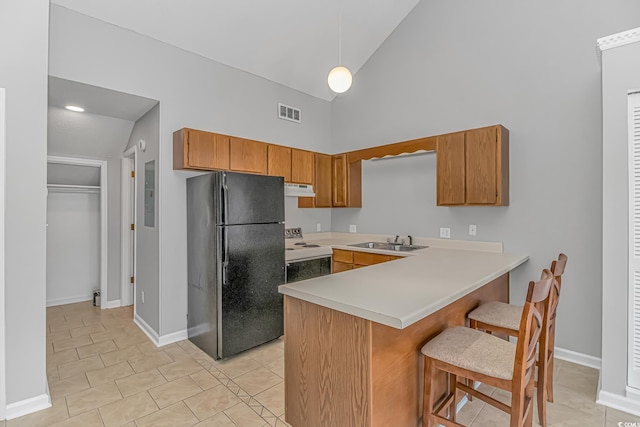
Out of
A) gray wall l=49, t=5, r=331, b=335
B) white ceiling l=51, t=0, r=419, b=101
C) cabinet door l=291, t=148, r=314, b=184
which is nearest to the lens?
gray wall l=49, t=5, r=331, b=335

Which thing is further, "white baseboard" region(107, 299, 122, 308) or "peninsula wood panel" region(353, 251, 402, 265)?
"white baseboard" region(107, 299, 122, 308)

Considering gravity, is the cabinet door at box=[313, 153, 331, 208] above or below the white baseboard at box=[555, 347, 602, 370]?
above

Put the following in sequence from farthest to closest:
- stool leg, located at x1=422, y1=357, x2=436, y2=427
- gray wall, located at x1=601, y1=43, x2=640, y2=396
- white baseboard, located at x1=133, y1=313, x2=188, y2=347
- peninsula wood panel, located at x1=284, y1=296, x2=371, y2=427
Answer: white baseboard, located at x1=133, y1=313, x2=188, y2=347 < gray wall, located at x1=601, y1=43, x2=640, y2=396 < stool leg, located at x1=422, y1=357, x2=436, y2=427 < peninsula wood panel, located at x1=284, y1=296, x2=371, y2=427

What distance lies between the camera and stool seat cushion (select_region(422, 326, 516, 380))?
147 cm

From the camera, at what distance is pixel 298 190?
13.0 feet

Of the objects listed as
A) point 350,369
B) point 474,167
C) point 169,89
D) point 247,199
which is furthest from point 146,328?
point 474,167

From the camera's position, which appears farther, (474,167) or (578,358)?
(474,167)

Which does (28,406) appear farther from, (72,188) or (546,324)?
(546,324)

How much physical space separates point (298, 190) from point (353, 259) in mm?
1098

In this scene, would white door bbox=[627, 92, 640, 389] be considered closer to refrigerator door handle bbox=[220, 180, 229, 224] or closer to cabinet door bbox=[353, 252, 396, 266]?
cabinet door bbox=[353, 252, 396, 266]

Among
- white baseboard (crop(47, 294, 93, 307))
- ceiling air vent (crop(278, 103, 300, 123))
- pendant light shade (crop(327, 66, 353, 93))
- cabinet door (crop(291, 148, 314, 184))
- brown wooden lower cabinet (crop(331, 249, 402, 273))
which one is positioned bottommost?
white baseboard (crop(47, 294, 93, 307))

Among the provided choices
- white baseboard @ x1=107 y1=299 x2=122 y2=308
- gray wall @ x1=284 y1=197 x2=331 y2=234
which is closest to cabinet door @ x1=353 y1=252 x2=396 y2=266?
gray wall @ x1=284 y1=197 x2=331 y2=234

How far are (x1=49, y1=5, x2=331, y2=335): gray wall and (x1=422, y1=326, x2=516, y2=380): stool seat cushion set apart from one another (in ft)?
8.67

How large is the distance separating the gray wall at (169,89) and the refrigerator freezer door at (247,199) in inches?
29.9
